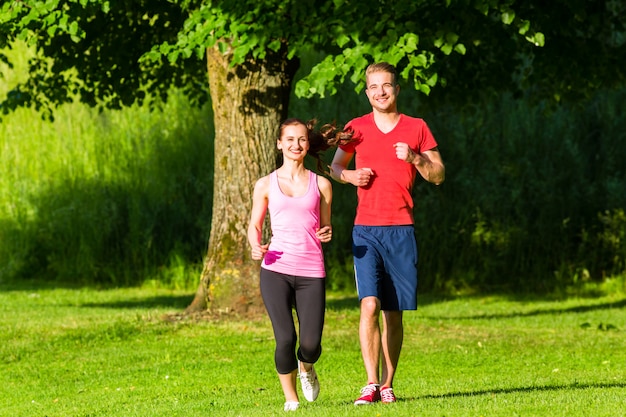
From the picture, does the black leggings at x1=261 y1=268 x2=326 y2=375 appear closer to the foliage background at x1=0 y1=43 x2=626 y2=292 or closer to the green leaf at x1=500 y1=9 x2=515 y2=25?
the green leaf at x1=500 y1=9 x2=515 y2=25

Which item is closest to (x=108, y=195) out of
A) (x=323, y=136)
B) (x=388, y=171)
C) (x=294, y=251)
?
(x=323, y=136)

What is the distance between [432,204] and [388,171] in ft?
45.4

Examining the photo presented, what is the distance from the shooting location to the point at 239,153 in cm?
1420

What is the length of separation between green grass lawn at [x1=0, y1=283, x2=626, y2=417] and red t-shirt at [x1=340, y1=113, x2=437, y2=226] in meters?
1.18

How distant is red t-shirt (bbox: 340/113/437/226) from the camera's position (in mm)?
7371

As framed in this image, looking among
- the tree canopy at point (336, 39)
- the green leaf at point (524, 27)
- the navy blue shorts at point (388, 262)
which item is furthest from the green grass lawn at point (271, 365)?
the green leaf at point (524, 27)

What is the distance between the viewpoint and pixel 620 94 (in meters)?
22.2

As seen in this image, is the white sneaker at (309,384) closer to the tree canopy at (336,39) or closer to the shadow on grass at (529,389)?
the shadow on grass at (529,389)

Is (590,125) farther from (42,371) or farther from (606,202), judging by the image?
(42,371)

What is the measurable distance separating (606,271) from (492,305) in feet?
9.99

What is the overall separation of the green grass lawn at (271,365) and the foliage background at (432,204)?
3250 mm

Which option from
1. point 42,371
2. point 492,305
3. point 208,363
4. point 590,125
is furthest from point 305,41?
point 590,125

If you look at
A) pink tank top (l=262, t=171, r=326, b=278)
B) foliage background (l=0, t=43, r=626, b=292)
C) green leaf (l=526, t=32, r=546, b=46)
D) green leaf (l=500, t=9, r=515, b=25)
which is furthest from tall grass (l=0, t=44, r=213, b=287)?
pink tank top (l=262, t=171, r=326, b=278)

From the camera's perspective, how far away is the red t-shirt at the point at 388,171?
7.37m
